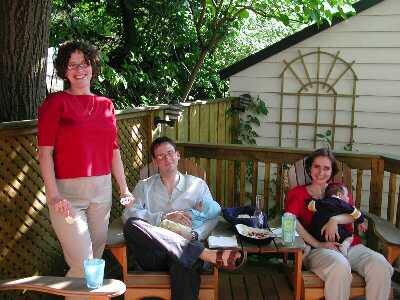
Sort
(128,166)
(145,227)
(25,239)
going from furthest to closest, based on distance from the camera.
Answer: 1. (128,166)
2. (25,239)
3. (145,227)

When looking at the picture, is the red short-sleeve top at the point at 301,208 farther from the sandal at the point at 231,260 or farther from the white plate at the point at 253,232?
the sandal at the point at 231,260

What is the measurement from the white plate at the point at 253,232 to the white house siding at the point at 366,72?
3780 mm

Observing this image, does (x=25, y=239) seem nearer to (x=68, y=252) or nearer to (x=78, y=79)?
(x=68, y=252)

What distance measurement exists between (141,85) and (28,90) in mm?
3936

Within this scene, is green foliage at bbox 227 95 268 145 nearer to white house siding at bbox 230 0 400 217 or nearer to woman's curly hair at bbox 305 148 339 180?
white house siding at bbox 230 0 400 217

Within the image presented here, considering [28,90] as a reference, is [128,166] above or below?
below

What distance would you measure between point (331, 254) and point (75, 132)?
1.64 metres

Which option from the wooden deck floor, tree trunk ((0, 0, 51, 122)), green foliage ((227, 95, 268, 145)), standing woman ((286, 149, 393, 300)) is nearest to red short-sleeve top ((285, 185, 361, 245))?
standing woman ((286, 149, 393, 300))

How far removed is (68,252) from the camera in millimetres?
2377

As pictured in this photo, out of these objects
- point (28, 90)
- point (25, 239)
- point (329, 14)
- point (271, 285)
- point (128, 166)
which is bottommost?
point (271, 285)

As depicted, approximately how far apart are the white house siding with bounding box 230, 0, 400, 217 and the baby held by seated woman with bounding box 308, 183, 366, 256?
333 centimetres

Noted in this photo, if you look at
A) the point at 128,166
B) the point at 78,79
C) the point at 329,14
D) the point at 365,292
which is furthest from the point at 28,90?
the point at 329,14

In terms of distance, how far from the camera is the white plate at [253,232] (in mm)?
2725

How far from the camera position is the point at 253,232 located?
2.79 m
